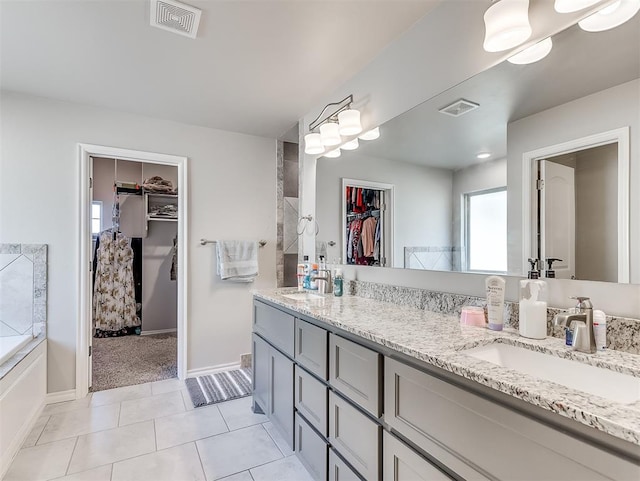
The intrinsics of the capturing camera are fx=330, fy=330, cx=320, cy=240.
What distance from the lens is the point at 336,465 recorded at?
1.44m

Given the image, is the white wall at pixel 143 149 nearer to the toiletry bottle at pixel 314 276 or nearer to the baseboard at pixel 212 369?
the baseboard at pixel 212 369

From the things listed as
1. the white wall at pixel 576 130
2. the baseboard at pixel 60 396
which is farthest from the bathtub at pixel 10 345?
the white wall at pixel 576 130

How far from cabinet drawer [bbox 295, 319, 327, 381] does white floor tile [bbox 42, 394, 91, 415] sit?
1945 millimetres

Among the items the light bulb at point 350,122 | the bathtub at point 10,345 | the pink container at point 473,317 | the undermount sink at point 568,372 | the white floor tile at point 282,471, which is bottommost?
the white floor tile at point 282,471

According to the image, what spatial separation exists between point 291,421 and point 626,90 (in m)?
2.01

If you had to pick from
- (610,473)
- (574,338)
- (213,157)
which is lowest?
(610,473)

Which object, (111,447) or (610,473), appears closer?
(610,473)

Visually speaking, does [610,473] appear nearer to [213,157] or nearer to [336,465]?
[336,465]

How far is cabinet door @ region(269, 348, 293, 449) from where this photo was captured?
1858 mm

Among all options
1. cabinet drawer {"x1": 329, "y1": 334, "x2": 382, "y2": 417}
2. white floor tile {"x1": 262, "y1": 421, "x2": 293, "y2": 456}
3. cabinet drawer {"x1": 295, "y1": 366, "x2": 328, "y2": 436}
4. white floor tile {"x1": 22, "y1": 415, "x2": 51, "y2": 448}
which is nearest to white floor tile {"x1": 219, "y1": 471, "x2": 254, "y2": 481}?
white floor tile {"x1": 262, "y1": 421, "x2": 293, "y2": 456}

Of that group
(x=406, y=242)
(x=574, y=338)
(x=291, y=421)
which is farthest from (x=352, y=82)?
(x=291, y=421)

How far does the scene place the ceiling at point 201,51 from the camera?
5.42 ft

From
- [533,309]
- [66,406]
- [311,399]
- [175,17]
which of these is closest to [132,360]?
[66,406]

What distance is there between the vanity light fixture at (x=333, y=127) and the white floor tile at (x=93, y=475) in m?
2.36
